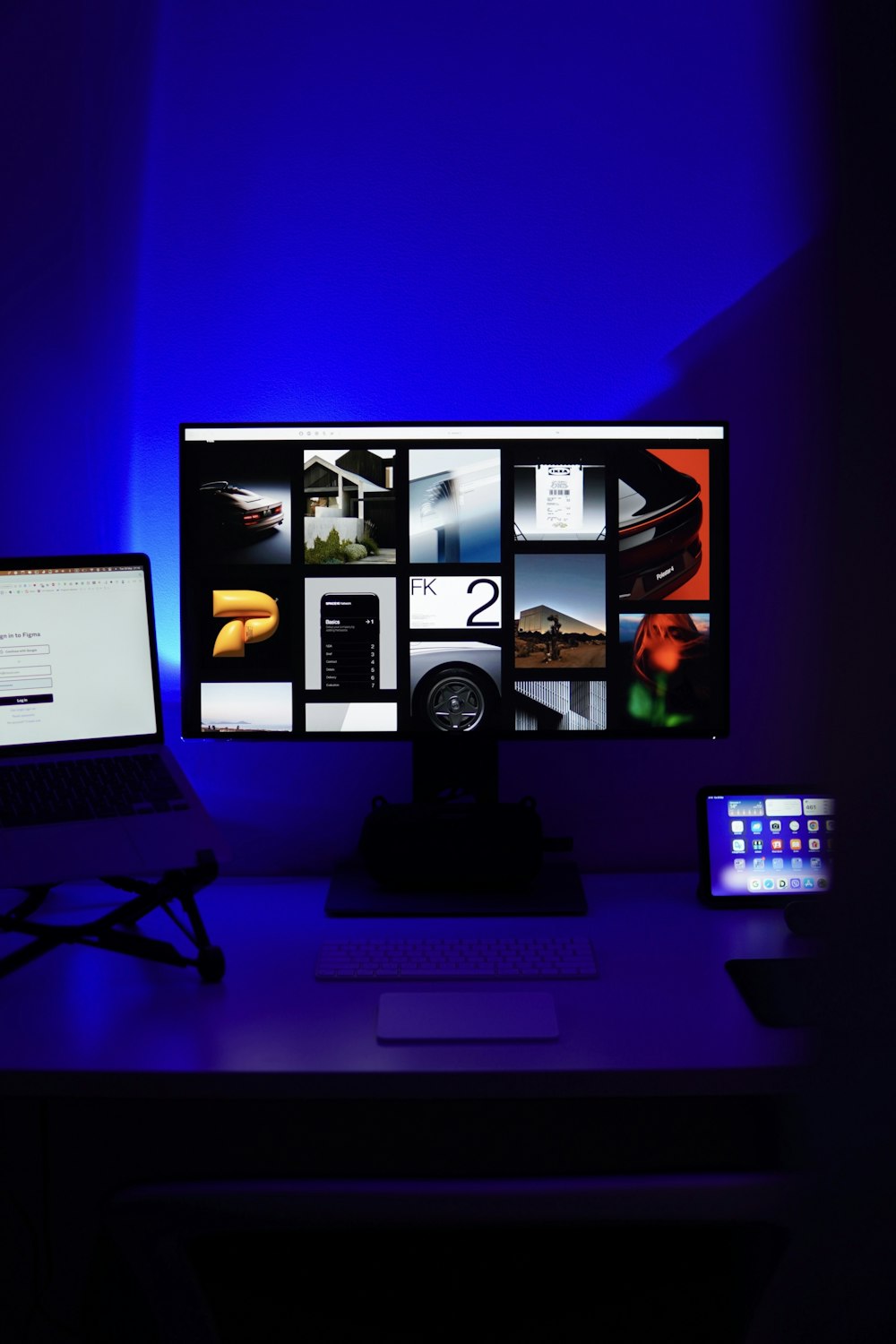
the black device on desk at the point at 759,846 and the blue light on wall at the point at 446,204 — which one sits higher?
the blue light on wall at the point at 446,204

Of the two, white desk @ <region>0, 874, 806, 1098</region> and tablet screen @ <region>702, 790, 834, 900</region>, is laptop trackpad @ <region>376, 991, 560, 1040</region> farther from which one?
tablet screen @ <region>702, 790, 834, 900</region>

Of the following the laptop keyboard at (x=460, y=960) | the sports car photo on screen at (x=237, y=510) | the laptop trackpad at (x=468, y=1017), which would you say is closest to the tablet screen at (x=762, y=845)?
the laptop keyboard at (x=460, y=960)

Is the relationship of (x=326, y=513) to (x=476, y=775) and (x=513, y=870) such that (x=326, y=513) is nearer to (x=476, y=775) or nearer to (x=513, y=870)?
(x=476, y=775)

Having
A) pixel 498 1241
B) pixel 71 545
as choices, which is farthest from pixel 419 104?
pixel 498 1241

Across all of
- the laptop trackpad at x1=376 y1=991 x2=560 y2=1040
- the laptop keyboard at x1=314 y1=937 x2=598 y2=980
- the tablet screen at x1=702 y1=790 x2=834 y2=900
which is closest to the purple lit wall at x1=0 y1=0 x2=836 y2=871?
the tablet screen at x1=702 y1=790 x2=834 y2=900

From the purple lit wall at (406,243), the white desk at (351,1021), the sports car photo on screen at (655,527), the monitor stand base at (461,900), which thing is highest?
the purple lit wall at (406,243)

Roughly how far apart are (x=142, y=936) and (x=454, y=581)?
1.92 feet

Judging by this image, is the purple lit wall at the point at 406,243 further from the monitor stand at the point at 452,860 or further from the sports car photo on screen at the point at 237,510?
the monitor stand at the point at 452,860

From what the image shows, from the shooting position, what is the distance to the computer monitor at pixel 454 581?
1280 millimetres

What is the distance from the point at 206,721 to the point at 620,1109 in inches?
34.5

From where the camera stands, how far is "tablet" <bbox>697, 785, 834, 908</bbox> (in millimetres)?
1276

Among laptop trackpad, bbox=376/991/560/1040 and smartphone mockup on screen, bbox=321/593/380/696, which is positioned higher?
smartphone mockup on screen, bbox=321/593/380/696

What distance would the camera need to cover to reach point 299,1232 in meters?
0.91

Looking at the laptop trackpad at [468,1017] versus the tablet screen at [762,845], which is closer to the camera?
Answer: the laptop trackpad at [468,1017]
